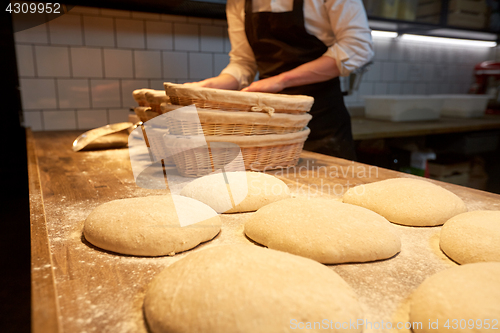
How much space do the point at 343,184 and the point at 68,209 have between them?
2.51 ft

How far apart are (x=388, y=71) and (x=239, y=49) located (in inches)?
81.6

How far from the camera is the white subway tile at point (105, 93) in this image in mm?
2352

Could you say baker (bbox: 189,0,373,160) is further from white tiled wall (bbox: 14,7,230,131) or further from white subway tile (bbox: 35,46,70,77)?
white subway tile (bbox: 35,46,70,77)

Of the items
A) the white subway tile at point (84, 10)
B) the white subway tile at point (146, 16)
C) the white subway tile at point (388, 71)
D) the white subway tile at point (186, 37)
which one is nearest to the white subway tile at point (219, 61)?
the white subway tile at point (186, 37)

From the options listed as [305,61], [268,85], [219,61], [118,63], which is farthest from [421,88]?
[118,63]

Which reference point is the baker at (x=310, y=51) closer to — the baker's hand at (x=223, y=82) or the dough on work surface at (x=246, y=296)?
the baker's hand at (x=223, y=82)

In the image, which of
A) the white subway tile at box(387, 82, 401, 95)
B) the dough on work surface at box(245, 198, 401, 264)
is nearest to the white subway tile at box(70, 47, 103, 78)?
the dough on work surface at box(245, 198, 401, 264)

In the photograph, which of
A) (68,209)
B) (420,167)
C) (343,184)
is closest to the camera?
(68,209)

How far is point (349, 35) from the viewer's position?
4.97 ft

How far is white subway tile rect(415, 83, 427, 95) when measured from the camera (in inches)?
145

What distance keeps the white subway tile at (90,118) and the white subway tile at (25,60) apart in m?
0.36

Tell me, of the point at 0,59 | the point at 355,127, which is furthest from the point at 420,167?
the point at 0,59

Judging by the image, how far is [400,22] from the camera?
2.93 m

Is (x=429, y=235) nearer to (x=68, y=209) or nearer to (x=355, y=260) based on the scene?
(x=355, y=260)
